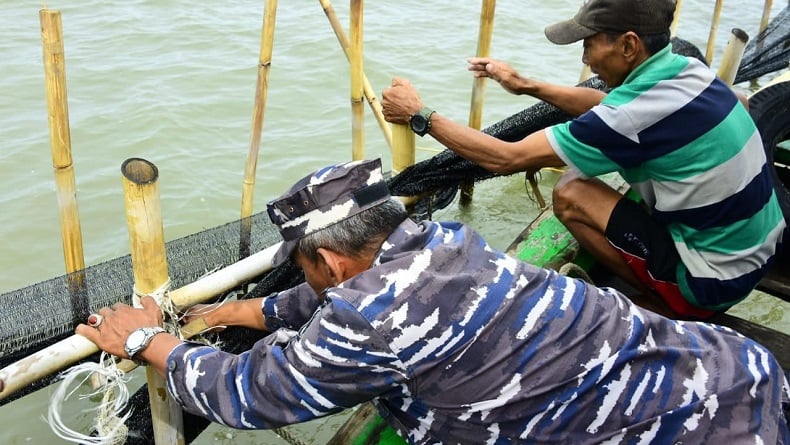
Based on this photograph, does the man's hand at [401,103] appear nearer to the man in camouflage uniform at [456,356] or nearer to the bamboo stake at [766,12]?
the man in camouflage uniform at [456,356]

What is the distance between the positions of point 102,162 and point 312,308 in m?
4.09

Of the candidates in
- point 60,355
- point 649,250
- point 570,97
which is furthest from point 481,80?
point 60,355

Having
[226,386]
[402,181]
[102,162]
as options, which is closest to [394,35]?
[102,162]

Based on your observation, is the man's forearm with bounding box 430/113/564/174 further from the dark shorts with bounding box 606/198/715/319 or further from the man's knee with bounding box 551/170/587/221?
the dark shorts with bounding box 606/198/715/319

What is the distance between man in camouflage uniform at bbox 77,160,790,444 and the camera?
5.28 feet

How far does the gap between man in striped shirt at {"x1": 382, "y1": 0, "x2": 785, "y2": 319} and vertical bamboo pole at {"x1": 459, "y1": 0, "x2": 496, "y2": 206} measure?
0.77 meters

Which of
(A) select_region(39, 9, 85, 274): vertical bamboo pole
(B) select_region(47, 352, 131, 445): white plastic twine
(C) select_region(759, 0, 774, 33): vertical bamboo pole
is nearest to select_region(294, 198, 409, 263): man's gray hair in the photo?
(B) select_region(47, 352, 131, 445): white plastic twine

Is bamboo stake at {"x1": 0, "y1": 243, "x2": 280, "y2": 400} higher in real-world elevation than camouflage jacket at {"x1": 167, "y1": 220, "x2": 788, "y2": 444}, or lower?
lower

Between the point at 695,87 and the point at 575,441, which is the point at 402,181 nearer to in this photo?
the point at 695,87

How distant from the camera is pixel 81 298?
2.38 meters

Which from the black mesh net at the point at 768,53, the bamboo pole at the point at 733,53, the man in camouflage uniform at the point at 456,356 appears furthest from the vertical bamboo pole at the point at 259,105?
the black mesh net at the point at 768,53

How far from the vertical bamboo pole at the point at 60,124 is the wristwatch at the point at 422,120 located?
1.27m

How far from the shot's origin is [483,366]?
165 cm

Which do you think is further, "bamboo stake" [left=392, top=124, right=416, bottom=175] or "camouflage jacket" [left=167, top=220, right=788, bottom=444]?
"bamboo stake" [left=392, top=124, right=416, bottom=175]
